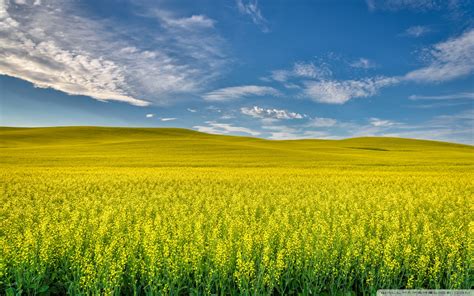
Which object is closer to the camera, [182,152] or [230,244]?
[230,244]

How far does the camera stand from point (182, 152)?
54.6 m

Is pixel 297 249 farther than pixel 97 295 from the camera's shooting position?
Yes

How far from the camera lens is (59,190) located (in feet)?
60.2

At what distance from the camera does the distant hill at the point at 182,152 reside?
42.3 m

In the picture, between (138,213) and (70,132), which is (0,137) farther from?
(138,213)

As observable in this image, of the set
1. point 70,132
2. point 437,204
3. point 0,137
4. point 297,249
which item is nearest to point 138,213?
point 297,249

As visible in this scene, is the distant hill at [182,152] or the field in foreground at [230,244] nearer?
the field in foreground at [230,244]

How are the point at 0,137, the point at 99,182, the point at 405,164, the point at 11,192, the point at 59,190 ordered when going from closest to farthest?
the point at 11,192 < the point at 59,190 < the point at 99,182 < the point at 405,164 < the point at 0,137

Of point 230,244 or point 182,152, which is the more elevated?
point 230,244

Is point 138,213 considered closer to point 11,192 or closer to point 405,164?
point 11,192

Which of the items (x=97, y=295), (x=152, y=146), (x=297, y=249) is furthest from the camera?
(x=152, y=146)

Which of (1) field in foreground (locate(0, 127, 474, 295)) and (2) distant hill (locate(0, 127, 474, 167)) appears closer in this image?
(1) field in foreground (locate(0, 127, 474, 295))

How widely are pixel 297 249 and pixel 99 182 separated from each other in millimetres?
17135

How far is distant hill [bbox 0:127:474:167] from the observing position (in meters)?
42.3
